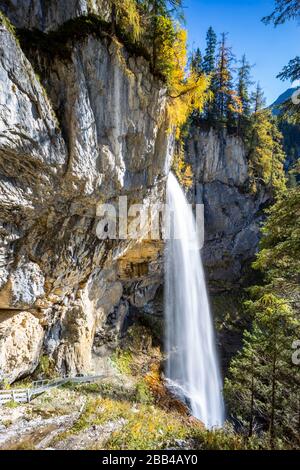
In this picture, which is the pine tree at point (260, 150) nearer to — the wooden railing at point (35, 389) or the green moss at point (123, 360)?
the green moss at point (123, 360)

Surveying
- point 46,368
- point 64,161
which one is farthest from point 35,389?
point 64,161

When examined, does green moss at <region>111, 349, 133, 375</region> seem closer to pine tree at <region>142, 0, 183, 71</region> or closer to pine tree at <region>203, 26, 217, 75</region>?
pine tree at <region>142, 0, 183, 71</region>

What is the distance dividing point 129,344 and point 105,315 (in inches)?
123

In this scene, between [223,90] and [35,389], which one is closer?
[35,389]

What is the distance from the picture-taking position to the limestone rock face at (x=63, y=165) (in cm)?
718

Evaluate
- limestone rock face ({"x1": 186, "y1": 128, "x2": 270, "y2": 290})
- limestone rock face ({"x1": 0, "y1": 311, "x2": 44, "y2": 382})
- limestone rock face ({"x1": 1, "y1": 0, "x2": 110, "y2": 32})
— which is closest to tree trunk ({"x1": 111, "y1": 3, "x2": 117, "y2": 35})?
limestone rock face ({"x1": 1, "y1": 0, "x2": 110, "y2": 32})

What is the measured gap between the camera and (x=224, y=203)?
970 inches

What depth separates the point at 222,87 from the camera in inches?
931

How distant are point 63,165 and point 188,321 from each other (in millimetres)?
16871

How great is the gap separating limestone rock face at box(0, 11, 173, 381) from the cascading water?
5.97m

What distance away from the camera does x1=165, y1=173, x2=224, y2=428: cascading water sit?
18125 millimetres

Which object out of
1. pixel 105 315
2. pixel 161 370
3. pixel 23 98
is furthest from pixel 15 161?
pixel 161 370

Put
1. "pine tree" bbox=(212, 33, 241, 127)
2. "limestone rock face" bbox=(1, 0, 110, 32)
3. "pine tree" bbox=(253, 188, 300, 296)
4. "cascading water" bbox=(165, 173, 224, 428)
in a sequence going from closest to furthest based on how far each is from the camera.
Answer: "pine tree" bbox=(253, 188, 300, 296) < "limestone rock face" bbox=(1, 0, 110, 32) < "cascading water" bbox=(165, 173, 224, 428) < "pine tree" bbox=(212, 33, 241, 127)

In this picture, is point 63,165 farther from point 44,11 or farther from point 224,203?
point 224,203
